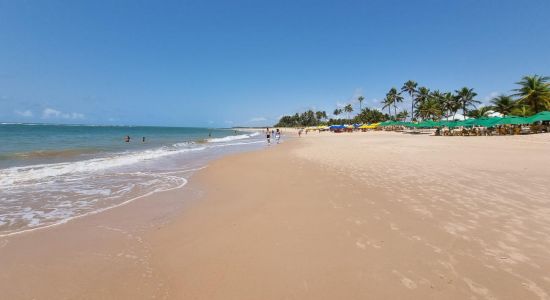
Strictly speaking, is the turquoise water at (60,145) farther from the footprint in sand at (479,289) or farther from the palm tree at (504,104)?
the palm tree at (504,104)

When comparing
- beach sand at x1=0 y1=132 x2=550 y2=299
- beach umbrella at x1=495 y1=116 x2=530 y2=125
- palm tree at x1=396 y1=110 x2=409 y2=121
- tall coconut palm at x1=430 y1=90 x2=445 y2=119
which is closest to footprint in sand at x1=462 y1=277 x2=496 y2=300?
beach sand at x1=0 y1=132 x2=550 y2=299

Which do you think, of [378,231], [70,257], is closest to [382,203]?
[378,231]

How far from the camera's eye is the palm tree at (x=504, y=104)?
2092 inches

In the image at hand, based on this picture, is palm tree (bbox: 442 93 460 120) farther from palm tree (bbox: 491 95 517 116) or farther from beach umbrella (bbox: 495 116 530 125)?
beach umbrella (bbox: 495 116 530 125)

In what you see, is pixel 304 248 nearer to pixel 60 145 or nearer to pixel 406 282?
pixel 406 282

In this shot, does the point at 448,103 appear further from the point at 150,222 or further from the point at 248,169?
the point at 150,222

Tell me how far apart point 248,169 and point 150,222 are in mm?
8056

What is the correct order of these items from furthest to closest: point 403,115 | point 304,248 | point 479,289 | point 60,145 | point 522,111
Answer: point 403,115 → point 522,111 → point 60,145 → point 304,248 → point 479,289

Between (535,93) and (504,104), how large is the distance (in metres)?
8.94

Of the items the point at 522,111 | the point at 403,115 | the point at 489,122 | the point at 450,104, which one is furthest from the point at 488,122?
the point at 403,115

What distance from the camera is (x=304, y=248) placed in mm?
4809

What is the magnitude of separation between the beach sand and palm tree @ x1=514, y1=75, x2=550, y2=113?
49003 millimetres

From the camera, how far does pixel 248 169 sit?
14422mm

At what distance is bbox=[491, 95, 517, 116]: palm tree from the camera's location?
53141mm
